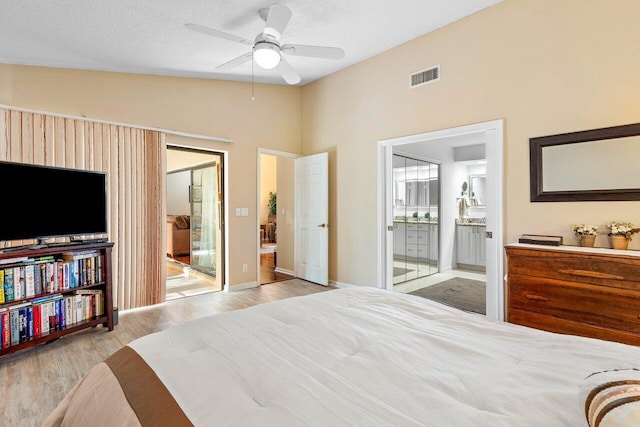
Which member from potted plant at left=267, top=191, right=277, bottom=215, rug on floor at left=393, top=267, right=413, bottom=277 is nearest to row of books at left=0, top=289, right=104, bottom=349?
rug on floor at left=393, top=267, right=413, bottom=277

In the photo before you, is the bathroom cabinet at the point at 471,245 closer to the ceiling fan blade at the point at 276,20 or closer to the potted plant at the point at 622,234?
the potted plant at the point at 622,234

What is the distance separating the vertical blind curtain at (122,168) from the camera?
303 cm

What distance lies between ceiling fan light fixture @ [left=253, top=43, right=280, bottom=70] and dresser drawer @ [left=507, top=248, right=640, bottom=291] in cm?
262

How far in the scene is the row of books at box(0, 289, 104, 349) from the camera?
98.7 inches

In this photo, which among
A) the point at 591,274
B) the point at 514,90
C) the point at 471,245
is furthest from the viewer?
the point at 471,245

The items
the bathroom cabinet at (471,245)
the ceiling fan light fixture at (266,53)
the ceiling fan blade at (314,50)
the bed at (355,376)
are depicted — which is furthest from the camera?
the bathroom cabinet at (471,245)

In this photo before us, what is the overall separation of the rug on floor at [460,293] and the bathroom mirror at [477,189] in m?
2.00

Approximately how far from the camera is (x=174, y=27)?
2906 mm

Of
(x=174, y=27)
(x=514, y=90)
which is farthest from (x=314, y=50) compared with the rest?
(x=514, y=90)

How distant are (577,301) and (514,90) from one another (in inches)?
79.6

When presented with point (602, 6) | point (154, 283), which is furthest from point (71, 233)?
point (602, 6)

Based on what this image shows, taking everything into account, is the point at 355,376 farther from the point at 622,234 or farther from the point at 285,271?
the point at 285,271

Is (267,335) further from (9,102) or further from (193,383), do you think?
(9,102)

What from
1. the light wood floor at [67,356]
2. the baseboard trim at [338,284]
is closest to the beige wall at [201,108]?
the light wood floor at [67,356]
